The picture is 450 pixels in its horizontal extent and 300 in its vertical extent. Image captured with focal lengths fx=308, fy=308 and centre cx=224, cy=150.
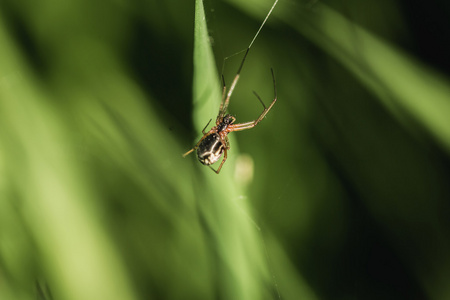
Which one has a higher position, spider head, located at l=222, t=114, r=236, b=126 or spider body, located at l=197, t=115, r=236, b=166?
spider head, located at l=222, t=114, r=236, b=126

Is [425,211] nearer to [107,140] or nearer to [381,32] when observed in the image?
[381,32]

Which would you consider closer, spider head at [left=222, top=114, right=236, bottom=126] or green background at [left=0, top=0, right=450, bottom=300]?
green background at [left=0, top=0, right=450, bottom=300]

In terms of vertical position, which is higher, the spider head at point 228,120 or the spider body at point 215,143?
the spider head at point 228,120

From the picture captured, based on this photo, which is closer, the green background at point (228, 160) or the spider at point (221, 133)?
the green background at point (228, 160)

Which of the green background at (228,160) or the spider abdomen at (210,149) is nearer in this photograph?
the green background at (228,160)
